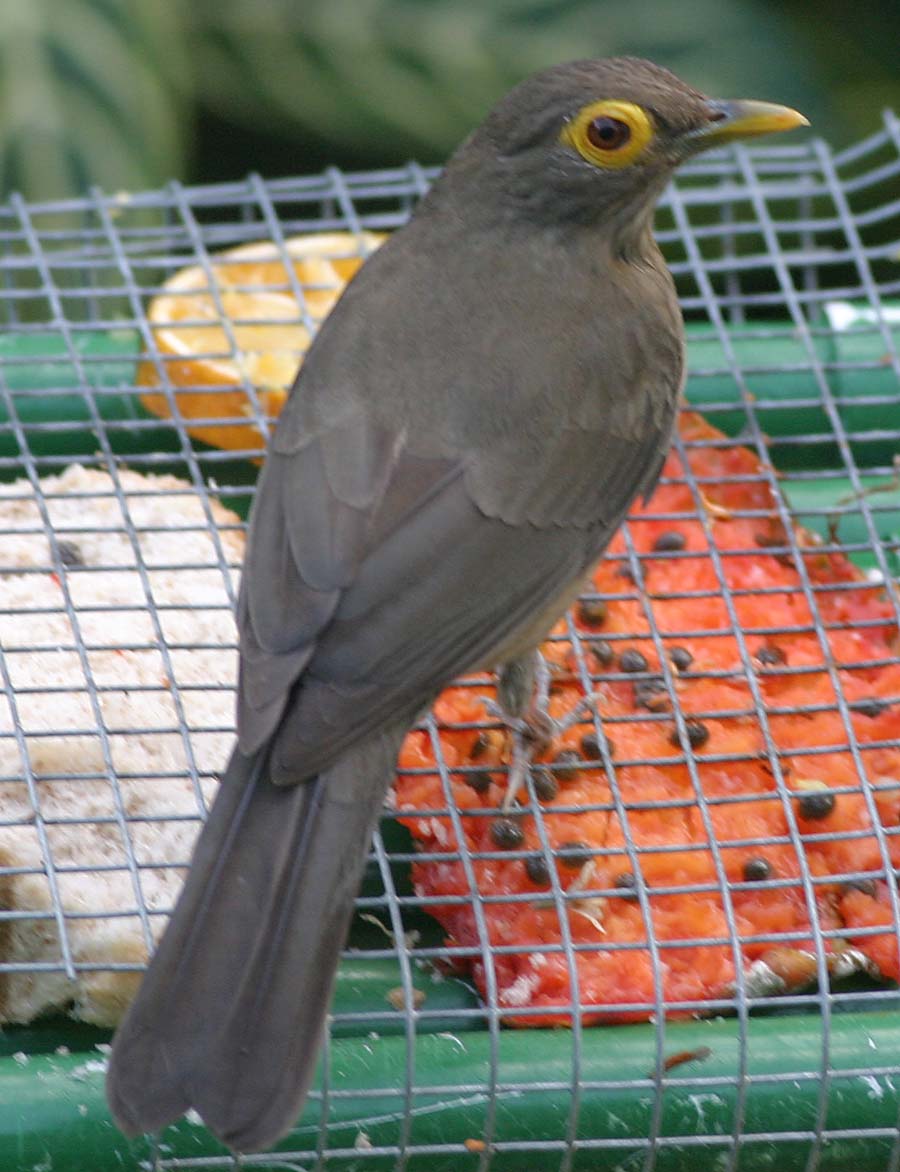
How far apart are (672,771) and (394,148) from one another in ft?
11.4

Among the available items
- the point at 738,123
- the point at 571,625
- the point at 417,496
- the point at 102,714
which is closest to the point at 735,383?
the point at 571,625

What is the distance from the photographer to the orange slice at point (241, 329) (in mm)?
4379

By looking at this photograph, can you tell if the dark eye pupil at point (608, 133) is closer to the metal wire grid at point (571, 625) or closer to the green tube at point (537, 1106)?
the metal wire grid at point (571, 625)

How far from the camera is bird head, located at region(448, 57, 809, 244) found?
3533 mm

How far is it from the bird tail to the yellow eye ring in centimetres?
125

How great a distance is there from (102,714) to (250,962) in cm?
92

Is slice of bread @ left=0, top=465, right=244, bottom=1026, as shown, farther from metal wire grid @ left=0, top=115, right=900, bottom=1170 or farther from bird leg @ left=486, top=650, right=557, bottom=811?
bird leg @ left=486, top=650, right=557, bottom=811

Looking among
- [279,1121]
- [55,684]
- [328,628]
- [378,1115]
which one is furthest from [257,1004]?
[55,684]

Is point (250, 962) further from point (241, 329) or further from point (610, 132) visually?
point (241, 329)

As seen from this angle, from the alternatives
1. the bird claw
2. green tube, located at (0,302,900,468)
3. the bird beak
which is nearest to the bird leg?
the bird claw

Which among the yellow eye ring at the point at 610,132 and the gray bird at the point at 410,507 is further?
the yellow eye ring at the point at 610,132

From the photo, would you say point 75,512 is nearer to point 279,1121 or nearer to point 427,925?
point 427,925

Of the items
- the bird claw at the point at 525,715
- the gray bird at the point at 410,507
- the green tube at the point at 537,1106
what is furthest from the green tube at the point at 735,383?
the green tube at the point at 537,1106

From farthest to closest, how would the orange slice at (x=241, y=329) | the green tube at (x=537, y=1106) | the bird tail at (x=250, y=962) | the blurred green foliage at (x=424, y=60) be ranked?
the blurred green foliage at (x=424, y=60) → the orange slice at (x=241, y=329) → the green tube at (x=537, y=1106) → the bird tail at (x=250, y=962)
